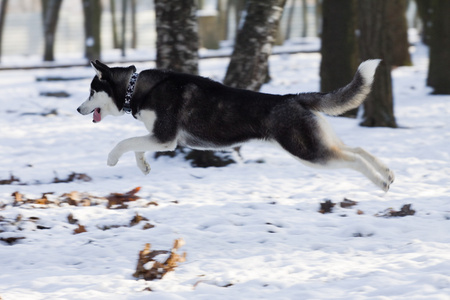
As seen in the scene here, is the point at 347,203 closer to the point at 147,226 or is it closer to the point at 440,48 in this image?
the point at 147,226

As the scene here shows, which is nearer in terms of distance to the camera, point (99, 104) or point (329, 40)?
point (99, 104)

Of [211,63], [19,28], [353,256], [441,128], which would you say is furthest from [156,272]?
[19,28]

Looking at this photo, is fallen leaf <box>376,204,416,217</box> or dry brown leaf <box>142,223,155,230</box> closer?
dry brown leaf <box>142,223,155,230</box>

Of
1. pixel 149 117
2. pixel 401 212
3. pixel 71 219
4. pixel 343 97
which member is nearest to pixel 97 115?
pixel 149 117

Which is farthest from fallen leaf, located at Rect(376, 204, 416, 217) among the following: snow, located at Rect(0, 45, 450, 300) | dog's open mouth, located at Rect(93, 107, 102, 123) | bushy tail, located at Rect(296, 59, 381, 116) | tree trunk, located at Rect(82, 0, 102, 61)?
tree trunk, located at Rect(82, 0, 102, 61)

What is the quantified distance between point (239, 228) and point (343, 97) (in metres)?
1.52

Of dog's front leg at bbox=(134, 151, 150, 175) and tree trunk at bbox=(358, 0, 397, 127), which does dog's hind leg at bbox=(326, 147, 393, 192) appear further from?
tree trunk at bbox=(358, 0, 397, 127)

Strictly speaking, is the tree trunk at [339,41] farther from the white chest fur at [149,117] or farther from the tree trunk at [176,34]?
the white chest fur at [149,117]

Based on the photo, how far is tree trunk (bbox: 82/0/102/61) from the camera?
23594 mm

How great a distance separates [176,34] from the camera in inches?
335

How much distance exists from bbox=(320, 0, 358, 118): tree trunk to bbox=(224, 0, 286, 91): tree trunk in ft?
14.6

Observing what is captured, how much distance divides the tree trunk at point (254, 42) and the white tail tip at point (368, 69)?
9.88 feet

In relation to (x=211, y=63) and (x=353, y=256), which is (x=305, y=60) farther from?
(x=353, y=256)

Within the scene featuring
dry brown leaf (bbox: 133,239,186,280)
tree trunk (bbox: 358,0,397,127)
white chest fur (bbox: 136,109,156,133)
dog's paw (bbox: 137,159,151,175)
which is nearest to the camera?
dry brown leaf (bbox: 133,239,186,280)
